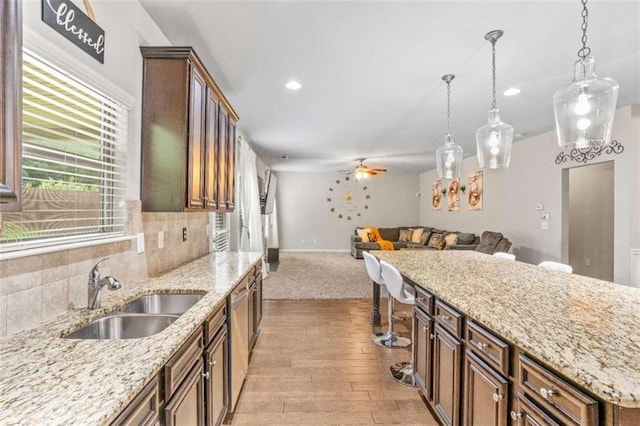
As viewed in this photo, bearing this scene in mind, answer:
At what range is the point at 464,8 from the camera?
2090mm

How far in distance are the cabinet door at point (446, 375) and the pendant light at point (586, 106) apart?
1412 mm

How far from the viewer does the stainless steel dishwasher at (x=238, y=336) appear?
208 centimetres

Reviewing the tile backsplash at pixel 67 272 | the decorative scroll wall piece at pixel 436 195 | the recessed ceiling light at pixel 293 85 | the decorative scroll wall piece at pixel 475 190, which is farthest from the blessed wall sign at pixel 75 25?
the decorative scroll wall piece at pixel 436 195

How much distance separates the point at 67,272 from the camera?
4.74 ft

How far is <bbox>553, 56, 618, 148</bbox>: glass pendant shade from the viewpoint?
5.75ft

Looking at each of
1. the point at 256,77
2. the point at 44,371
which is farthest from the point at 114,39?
the point at 44,371

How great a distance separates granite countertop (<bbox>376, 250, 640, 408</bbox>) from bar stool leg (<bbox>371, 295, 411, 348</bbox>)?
0.95 metres

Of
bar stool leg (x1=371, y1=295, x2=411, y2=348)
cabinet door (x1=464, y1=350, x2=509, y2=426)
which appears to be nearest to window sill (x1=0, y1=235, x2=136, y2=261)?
cabinet door (x1=464, y1=350, x2=509, y2=426)

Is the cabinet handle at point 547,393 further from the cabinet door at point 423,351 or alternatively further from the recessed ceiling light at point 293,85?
the recessed ceiling light at point 293,85

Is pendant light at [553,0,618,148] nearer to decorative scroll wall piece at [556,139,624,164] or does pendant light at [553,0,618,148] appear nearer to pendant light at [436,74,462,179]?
pendant light at [436,74,462,179]

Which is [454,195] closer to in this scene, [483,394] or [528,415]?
[483,394]

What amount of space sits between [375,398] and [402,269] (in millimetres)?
982

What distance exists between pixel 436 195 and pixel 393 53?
288 inches

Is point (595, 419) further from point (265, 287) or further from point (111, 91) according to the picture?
point (265, 287)
